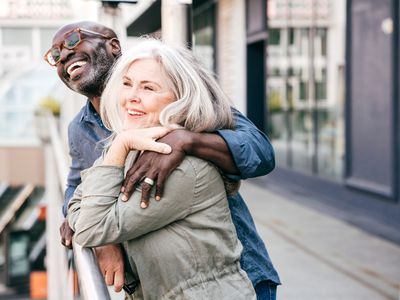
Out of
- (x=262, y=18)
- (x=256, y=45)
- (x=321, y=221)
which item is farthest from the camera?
(x=256, y=45)

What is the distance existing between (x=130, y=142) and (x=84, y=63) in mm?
680

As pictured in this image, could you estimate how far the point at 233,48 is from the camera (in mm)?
14312

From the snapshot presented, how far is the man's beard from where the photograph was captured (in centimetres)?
242

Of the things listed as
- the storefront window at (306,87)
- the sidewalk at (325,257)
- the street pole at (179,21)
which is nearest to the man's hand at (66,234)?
the street pole at (179,21)

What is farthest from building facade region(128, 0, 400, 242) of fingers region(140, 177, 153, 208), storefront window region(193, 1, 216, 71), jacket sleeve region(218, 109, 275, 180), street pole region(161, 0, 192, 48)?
fingers region(140, 177, 153, 208)

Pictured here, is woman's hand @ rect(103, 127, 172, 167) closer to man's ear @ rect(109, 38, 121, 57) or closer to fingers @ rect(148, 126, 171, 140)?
fingers @ rect(148, 126, 171, 140)

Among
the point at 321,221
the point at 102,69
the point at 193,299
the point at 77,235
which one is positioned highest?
the point at 102,69

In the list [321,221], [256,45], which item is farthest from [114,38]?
[256,45]

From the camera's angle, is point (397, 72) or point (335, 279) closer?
point (335, 279)

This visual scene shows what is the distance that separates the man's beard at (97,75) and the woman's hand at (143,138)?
2.00 ft

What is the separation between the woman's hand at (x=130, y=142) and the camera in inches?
71.9

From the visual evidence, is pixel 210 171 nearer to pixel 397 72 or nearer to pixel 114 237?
pixel 114 237

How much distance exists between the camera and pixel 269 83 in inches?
502

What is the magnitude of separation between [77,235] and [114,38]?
3.02 ft
